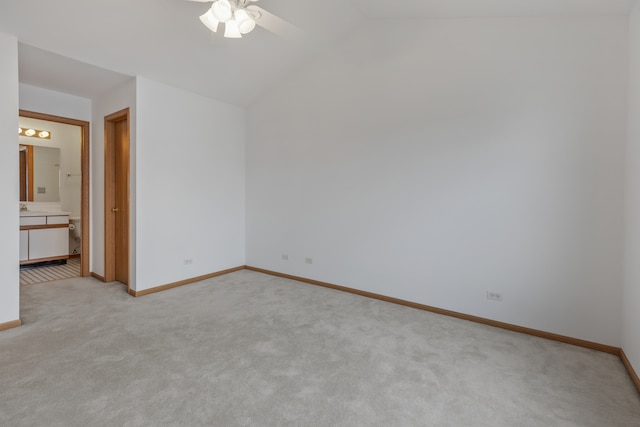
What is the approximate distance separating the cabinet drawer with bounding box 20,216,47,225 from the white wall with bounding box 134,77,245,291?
2.90 meters

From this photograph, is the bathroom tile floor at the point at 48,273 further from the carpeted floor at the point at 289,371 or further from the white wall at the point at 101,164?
the carpeted floor at the point at 289,371

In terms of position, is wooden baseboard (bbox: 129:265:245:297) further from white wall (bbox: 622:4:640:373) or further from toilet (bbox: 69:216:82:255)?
white wall (bbox: 622:4:640:373)

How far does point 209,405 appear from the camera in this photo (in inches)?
71.7

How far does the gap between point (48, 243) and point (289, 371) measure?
5.41 meters

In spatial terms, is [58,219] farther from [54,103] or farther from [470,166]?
[470,166]

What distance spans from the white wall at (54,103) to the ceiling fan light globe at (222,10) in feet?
10.8

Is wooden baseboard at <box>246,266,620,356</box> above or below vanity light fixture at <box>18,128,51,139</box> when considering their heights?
below

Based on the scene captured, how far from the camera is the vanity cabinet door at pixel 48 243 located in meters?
5.11

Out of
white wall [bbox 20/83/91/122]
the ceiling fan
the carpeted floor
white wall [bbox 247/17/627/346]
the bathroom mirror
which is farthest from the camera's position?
the bathroom mirror

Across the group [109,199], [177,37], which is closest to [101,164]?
[109,199]


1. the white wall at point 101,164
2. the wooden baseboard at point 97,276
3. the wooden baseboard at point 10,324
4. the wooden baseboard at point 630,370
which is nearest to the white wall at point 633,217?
the wooden baseboard at point 630,370

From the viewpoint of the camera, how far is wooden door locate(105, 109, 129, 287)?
164 inches

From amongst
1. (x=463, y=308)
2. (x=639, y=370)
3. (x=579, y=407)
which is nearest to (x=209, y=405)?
(x=579, y=407)

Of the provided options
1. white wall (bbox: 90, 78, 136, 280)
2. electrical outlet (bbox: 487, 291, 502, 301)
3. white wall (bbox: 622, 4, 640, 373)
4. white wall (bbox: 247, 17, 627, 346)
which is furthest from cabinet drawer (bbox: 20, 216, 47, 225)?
white wall (bbox: 622, 4, 640, 373)
